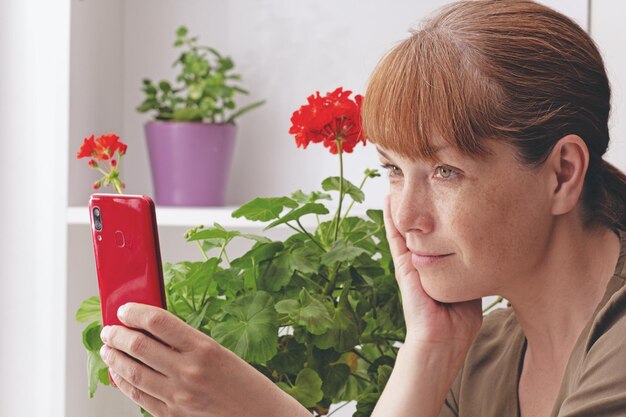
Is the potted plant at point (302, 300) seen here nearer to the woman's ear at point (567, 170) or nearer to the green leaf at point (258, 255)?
the green leaf at point (258, 255)

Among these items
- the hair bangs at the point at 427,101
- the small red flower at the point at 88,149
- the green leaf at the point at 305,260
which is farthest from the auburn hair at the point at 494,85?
the small red flower at the point at 88,149

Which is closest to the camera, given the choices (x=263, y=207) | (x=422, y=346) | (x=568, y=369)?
(x=568, y=369)

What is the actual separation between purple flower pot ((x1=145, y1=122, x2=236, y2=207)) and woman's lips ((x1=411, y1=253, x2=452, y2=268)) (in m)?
0.82

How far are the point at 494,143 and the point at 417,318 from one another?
0.28m

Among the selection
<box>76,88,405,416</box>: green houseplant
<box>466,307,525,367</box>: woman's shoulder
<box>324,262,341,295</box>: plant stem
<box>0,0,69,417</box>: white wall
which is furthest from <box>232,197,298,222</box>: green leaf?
<box>0,0,69,417</box>: white wall

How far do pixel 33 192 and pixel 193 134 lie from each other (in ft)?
1.08

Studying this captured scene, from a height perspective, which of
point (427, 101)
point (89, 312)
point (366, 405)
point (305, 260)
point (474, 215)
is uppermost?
point (427, 101)

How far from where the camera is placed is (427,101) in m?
1.05

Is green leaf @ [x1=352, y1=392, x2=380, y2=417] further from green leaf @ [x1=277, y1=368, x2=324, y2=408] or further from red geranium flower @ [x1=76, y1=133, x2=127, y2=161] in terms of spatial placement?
red geranium flower @ [x1=76, y1=133, x2=127, y2=161]

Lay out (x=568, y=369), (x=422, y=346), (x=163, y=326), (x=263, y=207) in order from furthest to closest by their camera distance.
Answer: (x=263, y=207) → (x=422, y=346) → (x=568, y=369) → (x=163, y=326)

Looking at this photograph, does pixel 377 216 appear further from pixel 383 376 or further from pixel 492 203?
pixel 492 203

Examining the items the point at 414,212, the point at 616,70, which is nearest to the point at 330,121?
the point at 414,212

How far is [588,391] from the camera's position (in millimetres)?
1004

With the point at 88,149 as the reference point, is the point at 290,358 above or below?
below
